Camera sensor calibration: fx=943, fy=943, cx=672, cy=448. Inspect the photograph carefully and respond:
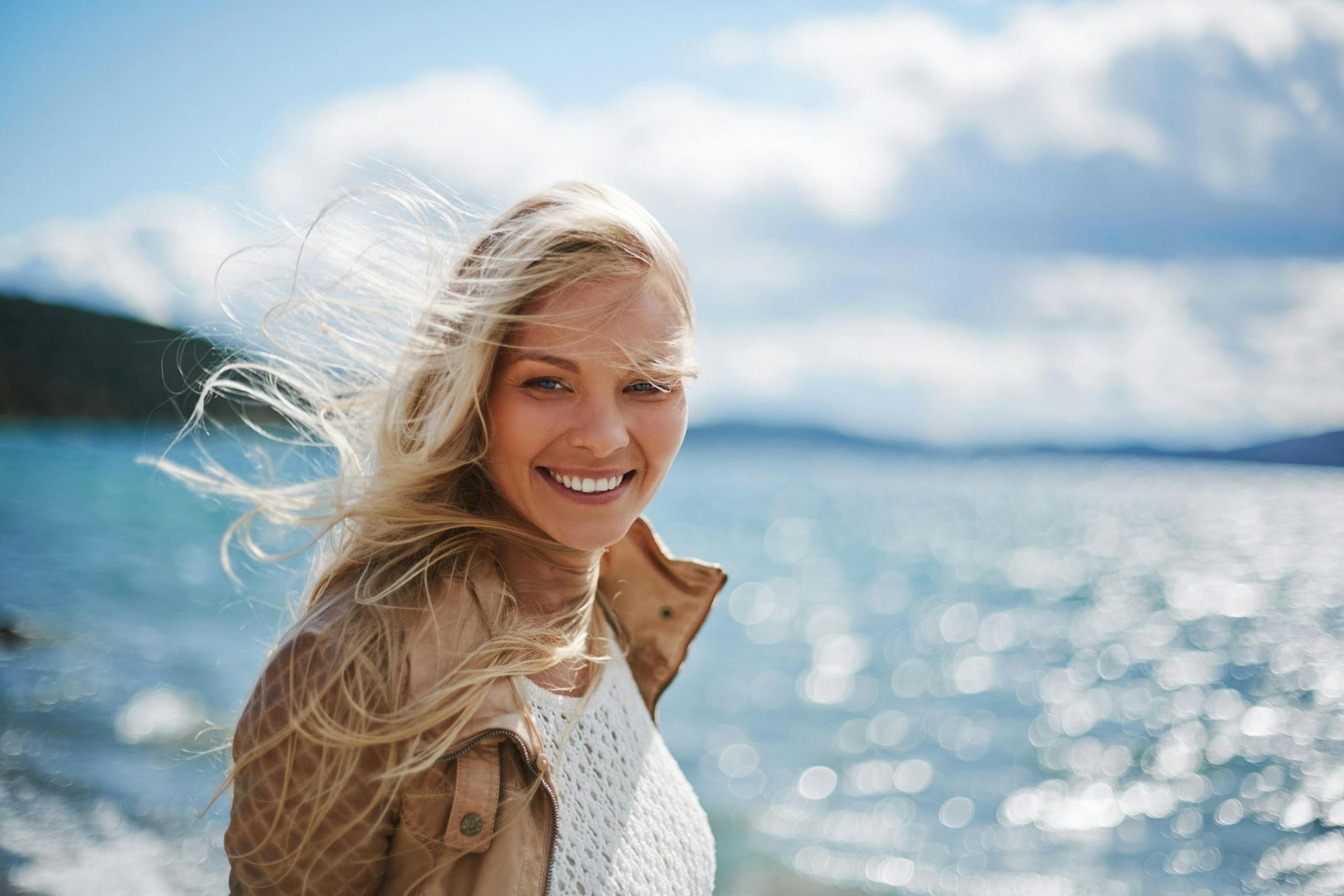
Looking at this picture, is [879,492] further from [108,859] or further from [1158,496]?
[108,859]

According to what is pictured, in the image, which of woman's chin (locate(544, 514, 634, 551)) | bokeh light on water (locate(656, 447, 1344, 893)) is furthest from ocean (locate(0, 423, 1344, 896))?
woman's chin (locate(544, 514, 634, 551))

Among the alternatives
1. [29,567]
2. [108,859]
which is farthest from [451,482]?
[29,567]

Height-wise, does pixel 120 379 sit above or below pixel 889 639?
above

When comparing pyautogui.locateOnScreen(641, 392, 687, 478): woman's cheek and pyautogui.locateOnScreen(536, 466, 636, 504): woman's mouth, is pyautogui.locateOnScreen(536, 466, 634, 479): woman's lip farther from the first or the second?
pyautogui.locateOnScreen(641, 392, 687, 478): woman's cheek

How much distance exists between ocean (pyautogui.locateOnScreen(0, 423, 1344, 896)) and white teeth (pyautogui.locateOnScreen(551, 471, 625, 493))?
112 cm

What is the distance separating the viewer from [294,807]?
167cm

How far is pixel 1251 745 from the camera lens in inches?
521

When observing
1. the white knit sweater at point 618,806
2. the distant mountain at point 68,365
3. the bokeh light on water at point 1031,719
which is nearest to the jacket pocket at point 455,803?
the white knit sweater at point 618,806

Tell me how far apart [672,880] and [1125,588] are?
3316 cm

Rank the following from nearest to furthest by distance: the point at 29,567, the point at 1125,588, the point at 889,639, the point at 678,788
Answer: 1. the point at 678,788
2. the point at 29,567
3. the point at 889,639
4. the point at 1125,588

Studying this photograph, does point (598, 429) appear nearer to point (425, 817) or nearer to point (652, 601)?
point (425, 817)

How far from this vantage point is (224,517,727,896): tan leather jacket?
167 centimetres

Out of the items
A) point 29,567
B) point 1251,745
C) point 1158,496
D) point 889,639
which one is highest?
point 1251,745

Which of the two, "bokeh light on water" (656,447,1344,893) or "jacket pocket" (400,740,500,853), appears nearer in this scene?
"jacket pocket" (400,740,500,853)
